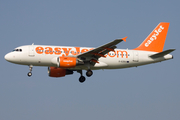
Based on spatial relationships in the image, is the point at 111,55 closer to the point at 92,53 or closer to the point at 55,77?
the point at 92,53

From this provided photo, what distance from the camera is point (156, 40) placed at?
45.7 metres

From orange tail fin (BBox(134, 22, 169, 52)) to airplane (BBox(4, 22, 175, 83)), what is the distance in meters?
0.15

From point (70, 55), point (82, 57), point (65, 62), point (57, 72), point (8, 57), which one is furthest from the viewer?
point (57, 72)

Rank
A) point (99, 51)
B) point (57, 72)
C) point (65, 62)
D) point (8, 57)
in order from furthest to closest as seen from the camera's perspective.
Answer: point (57, 72), point (8, 57), point (99, 51), point (65, 62)

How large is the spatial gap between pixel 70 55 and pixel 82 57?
4.78 feet

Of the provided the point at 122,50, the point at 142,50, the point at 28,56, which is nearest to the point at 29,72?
A: the point at 28,56

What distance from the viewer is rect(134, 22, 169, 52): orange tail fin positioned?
44875mm

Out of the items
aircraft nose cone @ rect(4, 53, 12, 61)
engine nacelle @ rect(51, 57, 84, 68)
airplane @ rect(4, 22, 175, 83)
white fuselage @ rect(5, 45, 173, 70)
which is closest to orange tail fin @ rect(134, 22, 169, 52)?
airplane @ rect(4, 22, 175, 83)

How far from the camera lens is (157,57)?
1683 inches

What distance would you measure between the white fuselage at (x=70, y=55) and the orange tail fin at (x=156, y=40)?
5.91 ft

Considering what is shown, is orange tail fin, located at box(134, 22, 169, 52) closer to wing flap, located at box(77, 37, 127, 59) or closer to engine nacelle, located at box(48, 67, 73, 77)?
wing flap, located at box(77, 37, 127, 59)

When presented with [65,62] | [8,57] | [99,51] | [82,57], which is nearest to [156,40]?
[99,51]

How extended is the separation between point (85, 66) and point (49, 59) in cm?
454

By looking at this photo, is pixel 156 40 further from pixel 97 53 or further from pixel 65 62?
pixel 65 62
